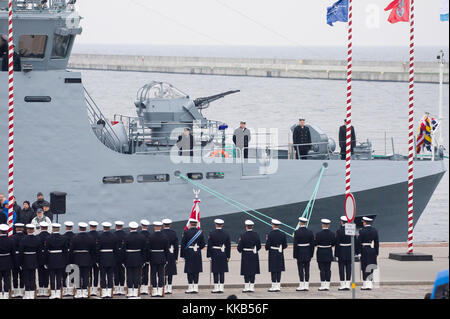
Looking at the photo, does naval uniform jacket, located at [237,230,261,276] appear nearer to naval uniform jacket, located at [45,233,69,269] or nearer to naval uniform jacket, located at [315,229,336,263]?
naval uniform jacket, located at [315,229,336,263]

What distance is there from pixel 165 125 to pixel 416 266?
8.43 m

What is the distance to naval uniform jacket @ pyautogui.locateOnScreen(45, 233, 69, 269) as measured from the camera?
1883 cm

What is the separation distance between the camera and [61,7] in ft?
79.2

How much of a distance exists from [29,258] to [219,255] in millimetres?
3839

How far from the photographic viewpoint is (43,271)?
1905 centimetres

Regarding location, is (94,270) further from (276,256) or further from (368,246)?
(368,246)

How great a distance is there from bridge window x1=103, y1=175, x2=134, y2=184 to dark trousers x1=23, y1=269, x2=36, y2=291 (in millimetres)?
5559

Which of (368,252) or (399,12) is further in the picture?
(399,12)

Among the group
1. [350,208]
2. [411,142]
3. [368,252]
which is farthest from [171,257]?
[411,142]

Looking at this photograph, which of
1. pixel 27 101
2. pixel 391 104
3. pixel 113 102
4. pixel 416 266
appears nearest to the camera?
pixel 416 266

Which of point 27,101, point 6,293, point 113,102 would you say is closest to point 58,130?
point 27,101

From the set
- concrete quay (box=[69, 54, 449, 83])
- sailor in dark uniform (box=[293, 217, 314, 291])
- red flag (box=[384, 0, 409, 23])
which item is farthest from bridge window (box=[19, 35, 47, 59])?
concrete quay (box=[69, 54, 449, 83])

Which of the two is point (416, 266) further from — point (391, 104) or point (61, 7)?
point (391, 104)

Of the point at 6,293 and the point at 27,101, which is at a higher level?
the point at 27,101
